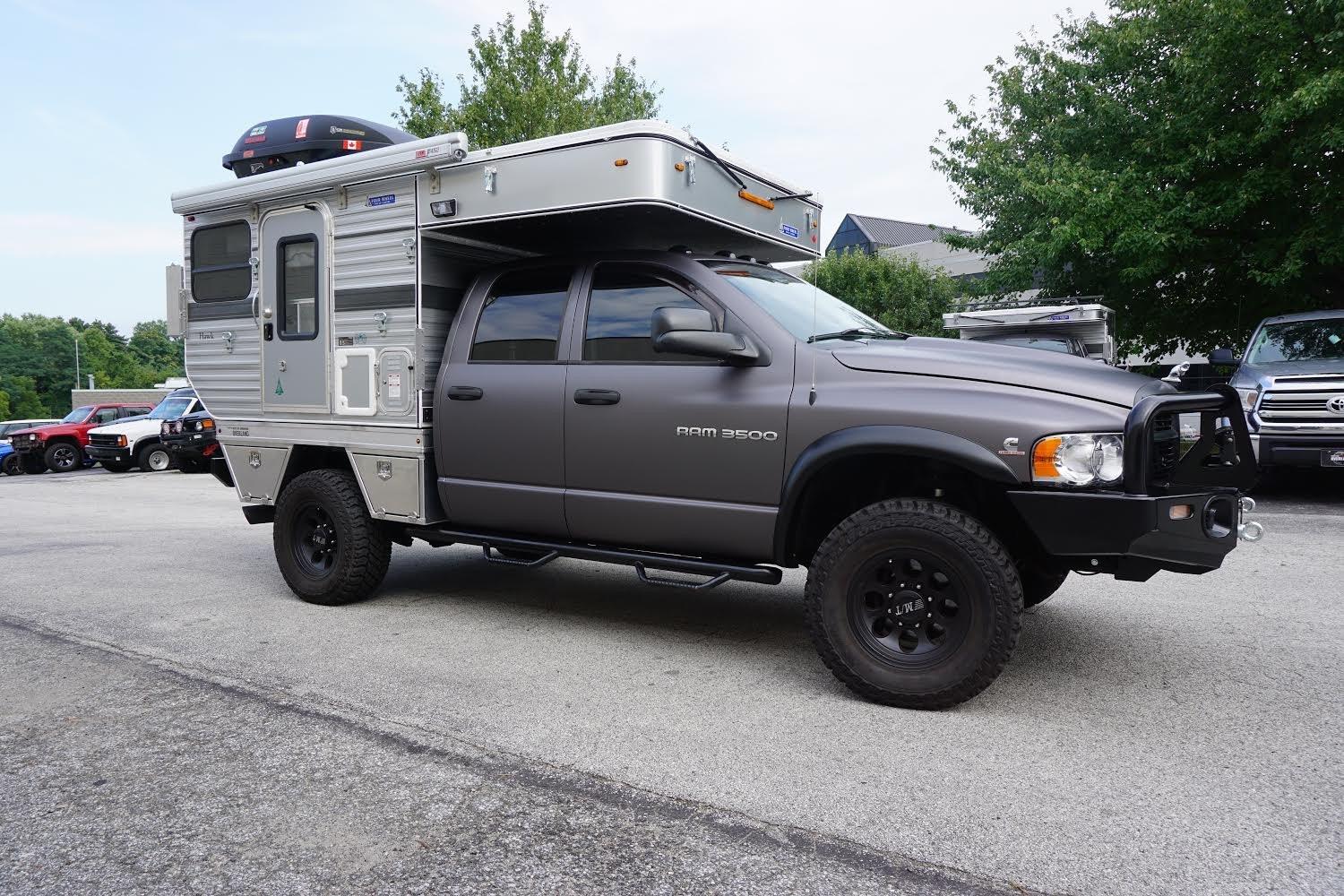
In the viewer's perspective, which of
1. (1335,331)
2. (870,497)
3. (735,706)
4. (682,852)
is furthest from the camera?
(1335,331)

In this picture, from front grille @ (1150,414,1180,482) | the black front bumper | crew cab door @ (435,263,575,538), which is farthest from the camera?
crew cab door @ (435,263,575,538)

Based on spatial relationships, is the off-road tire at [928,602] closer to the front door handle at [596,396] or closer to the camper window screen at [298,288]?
the front door handle at [596,396]

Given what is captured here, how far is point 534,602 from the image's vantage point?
19.6 feet

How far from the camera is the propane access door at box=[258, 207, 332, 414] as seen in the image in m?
5.93

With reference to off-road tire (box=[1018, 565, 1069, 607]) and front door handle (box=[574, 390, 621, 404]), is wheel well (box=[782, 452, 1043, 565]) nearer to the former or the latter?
off-road tire (box=[1018, 565, 1069, 607])

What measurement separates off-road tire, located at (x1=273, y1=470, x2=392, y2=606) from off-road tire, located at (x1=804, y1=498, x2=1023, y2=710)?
2.95 meters

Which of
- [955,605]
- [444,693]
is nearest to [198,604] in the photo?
[444,693]

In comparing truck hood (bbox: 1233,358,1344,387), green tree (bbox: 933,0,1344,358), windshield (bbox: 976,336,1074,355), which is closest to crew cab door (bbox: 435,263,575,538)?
truck hood (bbox: 1233,358,1344,387)

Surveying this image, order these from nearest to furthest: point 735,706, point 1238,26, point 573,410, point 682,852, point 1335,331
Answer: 1. point 682,852
2. point 735,706
3. point 573,410
4. point 1335,331
5. point 1238,26

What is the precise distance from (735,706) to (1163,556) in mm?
1761

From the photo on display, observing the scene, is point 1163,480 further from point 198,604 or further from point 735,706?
point 198,604

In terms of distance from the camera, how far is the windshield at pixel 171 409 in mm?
21766

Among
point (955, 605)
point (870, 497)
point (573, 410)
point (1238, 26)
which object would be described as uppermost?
point (1238, 26)

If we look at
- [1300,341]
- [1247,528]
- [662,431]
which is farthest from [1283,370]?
[662,431]
